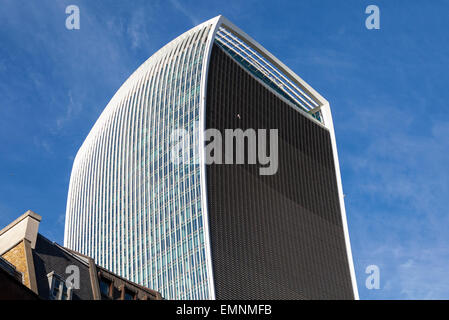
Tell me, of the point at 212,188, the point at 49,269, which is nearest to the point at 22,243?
the point at 49,269

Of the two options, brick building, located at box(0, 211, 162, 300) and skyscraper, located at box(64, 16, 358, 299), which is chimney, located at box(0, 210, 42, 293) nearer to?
brick building, located at box(0, 211, 162, 300)

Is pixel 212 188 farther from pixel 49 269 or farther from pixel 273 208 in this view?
pixel 49 269

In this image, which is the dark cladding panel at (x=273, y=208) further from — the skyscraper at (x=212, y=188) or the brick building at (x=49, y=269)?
the brick building at (x=49, y=269)

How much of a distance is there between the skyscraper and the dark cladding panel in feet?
0.98

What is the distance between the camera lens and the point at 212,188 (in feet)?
382

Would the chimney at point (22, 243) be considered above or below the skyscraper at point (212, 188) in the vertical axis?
below

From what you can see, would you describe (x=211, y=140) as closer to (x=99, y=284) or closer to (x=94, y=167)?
(x=94, y=167)

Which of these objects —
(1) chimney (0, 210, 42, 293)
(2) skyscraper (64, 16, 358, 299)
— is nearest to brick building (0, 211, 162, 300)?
(1) chimney (0, 210, 42, 293)

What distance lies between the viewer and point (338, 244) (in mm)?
147125

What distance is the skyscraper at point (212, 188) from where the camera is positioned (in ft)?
377

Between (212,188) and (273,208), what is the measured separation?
1893 cm

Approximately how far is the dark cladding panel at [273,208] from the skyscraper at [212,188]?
300 mm

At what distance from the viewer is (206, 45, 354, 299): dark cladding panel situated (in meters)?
114

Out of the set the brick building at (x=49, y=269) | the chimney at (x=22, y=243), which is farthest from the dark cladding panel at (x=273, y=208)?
the chimney at (x=22, y=243)
